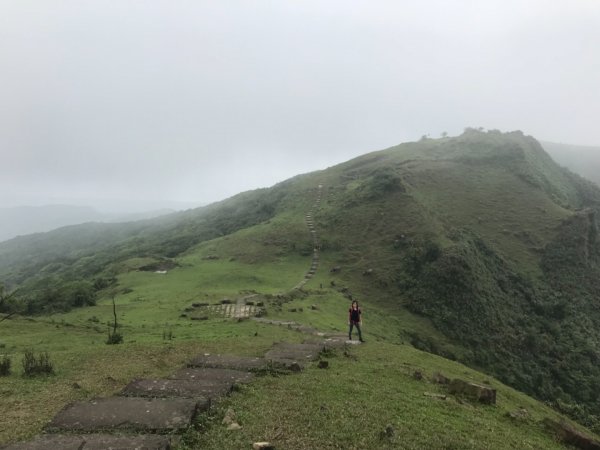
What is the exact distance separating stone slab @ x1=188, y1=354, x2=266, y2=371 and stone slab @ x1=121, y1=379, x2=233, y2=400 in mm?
2543

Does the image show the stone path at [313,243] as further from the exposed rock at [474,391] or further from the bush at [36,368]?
the bush at [36,368]

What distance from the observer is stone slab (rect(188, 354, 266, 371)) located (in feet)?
57.9

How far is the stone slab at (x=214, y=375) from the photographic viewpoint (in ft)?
51.6

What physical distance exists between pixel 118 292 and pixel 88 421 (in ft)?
119

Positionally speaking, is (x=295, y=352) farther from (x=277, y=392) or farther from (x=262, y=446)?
(x=262, y=446)

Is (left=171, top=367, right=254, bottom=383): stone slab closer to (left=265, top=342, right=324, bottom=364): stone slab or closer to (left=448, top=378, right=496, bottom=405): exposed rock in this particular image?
(left=265, top=342, right=324, bottom=364): stone slab

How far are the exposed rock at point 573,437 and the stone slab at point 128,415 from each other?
11.2 metres

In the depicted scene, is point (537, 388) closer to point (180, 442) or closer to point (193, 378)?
point (193, 378)

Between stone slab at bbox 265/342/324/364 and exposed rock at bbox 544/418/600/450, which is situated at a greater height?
stone slab at bbox 265/342/324/364

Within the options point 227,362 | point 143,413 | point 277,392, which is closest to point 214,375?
point 227,362

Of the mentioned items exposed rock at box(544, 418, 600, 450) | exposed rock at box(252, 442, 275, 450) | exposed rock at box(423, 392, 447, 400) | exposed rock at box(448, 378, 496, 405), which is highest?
exposed rock at box(252, 442, 275, 450)

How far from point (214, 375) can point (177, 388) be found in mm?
2248

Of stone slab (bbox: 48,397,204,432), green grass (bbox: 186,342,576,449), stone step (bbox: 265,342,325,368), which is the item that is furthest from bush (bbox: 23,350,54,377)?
stone step (bbox: 265,342,325,368)

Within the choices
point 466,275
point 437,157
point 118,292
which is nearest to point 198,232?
point 118,292
